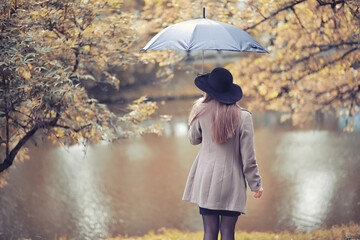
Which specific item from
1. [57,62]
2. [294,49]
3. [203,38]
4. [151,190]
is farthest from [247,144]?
[151,190]

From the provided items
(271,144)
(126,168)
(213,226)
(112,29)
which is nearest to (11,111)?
(112,29)

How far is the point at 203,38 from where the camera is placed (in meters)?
3.38

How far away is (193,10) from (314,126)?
38.4 feet

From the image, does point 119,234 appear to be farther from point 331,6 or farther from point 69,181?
point 331,6

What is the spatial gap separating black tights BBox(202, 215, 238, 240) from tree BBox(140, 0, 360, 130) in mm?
2804

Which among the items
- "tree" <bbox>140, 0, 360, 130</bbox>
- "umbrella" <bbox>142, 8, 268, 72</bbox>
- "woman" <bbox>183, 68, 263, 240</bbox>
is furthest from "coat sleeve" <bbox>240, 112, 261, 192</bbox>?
"tree" <bbox>140, 0, 360, 130</bbox>

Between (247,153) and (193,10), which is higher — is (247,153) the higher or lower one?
the lower one

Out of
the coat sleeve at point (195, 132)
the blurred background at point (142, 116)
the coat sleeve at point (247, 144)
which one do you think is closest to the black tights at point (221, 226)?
the coat sleeve at point (247, 144)

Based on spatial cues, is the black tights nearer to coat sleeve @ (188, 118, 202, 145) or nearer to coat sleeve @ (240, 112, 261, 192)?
coat sleeve @ (240, 112, 261, 192)

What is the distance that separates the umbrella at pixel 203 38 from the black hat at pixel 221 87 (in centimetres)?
45

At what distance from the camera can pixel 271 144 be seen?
569 inches

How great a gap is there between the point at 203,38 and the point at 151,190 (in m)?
7.09

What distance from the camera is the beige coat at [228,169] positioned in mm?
2838

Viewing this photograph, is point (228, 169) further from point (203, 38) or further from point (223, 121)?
point (203, 38)
